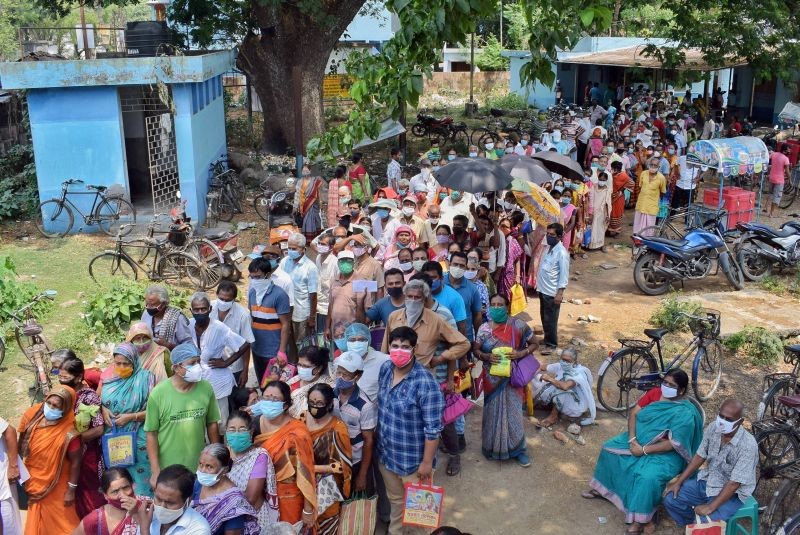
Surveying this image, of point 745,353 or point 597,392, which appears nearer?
point 597,392

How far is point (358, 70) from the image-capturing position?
233 inches

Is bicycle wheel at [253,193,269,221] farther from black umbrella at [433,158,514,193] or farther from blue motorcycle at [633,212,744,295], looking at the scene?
blue motorcycle at [633,212,744,295]

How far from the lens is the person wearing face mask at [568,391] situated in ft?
22.3

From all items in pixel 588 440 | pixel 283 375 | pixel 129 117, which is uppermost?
pixel 129 117

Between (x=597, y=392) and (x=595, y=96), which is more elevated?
(x=595, y=96)

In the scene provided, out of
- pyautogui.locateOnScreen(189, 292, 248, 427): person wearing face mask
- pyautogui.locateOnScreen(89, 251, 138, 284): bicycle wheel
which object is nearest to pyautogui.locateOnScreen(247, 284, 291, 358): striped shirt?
pyautogui.locateOnScreen(189, 292, 248, 427): person wearing face mask

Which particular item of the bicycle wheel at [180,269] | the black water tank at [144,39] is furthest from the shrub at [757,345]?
the black water tank at [144,39]

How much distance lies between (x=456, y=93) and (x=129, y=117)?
2132 centimetres

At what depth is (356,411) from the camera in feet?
16.2

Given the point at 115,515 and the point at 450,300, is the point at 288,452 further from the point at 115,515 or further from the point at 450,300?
the point at 450,300

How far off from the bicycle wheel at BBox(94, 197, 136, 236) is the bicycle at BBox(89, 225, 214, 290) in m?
2.25

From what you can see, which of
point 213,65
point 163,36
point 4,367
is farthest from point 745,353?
point 163,36

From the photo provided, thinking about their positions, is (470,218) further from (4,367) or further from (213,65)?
(213,65)

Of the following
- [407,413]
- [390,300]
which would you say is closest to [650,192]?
[390,300]
